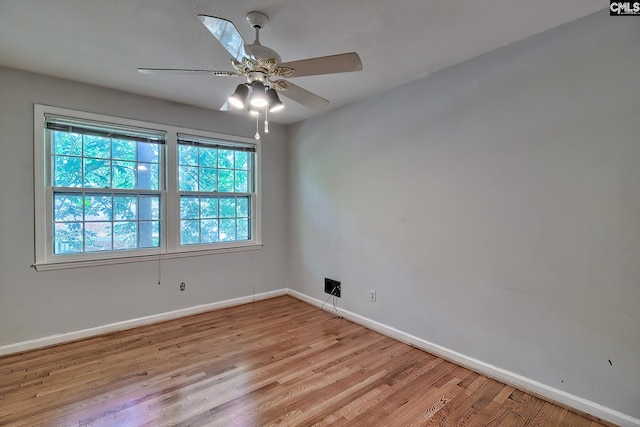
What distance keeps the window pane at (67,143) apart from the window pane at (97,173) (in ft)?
0.41

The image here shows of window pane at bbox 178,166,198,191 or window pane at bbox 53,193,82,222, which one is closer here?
window pane at bbox 53,193,82,222

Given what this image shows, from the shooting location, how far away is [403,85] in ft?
9.24

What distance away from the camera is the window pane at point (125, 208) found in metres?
3.12

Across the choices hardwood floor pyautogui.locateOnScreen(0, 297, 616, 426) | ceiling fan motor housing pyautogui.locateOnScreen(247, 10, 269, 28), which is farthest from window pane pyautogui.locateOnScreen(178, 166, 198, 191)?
ceiling fan motor housing pyautogui.locateOnScreen(247, 10, 269, 28)

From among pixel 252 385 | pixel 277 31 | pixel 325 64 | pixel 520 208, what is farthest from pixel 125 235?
pixel 520 208

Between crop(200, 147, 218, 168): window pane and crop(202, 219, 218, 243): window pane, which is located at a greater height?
crop(200, 147, 218, 168): window pane

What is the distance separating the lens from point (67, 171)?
287cm

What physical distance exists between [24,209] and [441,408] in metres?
3.64

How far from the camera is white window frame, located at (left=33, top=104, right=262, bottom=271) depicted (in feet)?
8.86

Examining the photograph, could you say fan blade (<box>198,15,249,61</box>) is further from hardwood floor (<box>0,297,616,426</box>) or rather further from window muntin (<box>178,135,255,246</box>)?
window muntin (<box>178,135,255,246</box>)

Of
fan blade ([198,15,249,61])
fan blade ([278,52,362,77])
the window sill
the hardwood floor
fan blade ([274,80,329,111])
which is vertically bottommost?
the hardwood floor

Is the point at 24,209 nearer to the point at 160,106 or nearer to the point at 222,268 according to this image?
the point at 160,106

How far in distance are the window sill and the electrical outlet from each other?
1054 mm

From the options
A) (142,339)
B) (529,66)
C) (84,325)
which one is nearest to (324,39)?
(529,66)
